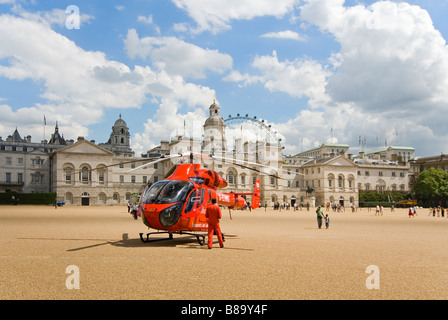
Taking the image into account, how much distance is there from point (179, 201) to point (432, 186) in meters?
85.9

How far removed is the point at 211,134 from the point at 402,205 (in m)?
47.7

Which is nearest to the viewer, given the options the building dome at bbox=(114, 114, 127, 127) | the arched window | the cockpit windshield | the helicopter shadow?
the helicopter shadow

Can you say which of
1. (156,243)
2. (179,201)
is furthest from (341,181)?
(179,201)

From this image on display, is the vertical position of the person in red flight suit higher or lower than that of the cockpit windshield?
lower

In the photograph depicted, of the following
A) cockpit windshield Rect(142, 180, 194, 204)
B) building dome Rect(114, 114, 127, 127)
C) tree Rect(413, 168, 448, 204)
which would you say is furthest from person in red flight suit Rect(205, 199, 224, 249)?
building dome Rect(114, 114, 127, 127)

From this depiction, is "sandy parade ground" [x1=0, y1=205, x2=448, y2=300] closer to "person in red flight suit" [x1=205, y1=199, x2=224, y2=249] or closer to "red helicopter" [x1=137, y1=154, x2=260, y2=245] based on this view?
"person in red flight suit" [x1=205, y1=199, x2=224, y2=249]

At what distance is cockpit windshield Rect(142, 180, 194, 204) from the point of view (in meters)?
15.1

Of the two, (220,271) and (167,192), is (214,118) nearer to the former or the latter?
(167,192)

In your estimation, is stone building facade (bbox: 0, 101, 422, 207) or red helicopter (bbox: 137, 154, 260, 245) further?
stone building facade (bbox: 0, 101, 422, 207)

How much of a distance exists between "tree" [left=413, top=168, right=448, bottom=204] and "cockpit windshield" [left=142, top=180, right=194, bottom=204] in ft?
280

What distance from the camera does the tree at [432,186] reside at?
86938mm

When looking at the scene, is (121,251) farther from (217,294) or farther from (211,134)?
(211,134)

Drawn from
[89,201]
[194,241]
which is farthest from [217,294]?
[89,201]

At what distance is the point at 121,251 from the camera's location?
13.3 m
